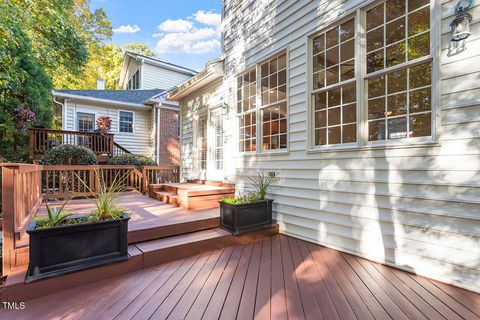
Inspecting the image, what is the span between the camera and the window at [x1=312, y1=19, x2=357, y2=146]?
3.30 m

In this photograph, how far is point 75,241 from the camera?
238cm

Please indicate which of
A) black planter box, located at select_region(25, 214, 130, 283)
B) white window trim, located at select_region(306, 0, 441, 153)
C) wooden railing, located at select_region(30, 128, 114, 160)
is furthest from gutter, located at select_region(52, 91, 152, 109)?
black planter box, located at select_region(25, 214, 130, 283)

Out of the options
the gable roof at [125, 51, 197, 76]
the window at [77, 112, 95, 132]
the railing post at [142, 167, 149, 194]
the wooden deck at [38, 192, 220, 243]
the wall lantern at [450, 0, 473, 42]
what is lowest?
the wooden deck at [38, 192, 220, 243]

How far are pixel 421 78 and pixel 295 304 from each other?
8.89 feet

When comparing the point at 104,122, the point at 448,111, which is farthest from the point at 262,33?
the point at 104,122

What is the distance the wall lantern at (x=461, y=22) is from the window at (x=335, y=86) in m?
1.10

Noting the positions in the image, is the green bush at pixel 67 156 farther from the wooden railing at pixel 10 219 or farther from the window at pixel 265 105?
the wooden railing at pixel 10 219

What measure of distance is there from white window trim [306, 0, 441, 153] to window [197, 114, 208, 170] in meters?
3.59

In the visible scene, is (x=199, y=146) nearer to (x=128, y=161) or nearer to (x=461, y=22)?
(x=128, y=161)

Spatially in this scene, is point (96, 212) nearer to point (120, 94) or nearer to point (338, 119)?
point (338, 119)

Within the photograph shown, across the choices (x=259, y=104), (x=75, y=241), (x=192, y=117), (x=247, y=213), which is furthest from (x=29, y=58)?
(x=247, y=213)

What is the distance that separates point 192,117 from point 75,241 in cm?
530

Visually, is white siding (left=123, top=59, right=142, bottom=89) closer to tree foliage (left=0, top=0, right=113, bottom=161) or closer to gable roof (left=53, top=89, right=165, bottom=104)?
gable roof (left=53, top=89, right=165, bottom=104)

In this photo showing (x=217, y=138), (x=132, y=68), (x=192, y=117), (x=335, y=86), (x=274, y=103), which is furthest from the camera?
(x=132, y=68)
